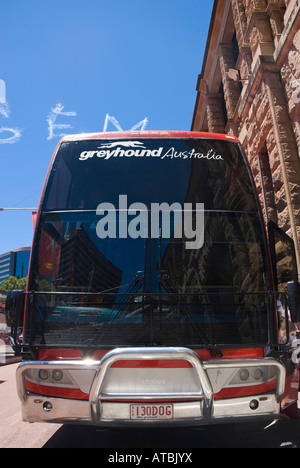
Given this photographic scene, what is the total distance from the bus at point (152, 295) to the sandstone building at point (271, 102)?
3889mm

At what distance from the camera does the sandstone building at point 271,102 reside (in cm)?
773

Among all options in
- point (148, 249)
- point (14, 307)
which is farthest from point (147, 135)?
point (14, 307)

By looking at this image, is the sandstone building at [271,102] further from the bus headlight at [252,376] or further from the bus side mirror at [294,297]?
the bus headlight at [252,376]

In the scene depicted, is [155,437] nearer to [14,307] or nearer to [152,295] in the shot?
[152,295]

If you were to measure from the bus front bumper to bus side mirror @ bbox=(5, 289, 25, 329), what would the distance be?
47 centimetres

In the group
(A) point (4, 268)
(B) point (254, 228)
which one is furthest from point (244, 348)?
(A) point (4, 268)

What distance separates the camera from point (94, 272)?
3859 millimetres

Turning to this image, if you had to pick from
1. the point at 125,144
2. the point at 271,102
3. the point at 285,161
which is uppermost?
the point at 271,102

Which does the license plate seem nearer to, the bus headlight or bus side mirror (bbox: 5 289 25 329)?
the bus headlight

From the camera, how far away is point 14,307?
3613 millimetres

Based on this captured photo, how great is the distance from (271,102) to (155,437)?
297 inches

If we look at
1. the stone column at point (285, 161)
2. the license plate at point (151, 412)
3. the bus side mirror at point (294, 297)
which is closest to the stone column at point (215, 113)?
the stone column at point (285, 161)
